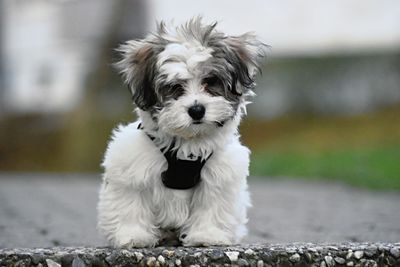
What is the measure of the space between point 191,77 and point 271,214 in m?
4.14

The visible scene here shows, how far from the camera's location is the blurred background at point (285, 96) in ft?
60.3

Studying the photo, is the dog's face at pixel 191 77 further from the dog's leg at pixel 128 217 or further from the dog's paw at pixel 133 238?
the dog's paw at pixel 133 238

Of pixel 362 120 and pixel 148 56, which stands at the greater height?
pixel 148 56

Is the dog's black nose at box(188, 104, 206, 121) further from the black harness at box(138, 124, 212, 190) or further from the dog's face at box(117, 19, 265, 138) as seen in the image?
the black harness at box(138, 124, 212, 190)

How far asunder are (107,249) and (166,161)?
0.63 m

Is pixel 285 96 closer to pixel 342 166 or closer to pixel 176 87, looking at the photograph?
pixel 342 166

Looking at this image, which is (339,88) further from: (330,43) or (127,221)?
(127,221)

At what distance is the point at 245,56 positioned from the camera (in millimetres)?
5887

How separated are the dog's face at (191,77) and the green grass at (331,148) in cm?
595

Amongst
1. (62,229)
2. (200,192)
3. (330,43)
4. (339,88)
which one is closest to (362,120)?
(339,88)

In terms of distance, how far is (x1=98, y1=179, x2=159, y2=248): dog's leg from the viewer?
18.7 feet

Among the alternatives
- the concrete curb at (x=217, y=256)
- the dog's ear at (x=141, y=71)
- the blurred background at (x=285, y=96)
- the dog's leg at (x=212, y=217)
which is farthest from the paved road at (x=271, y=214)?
the blurred background at (x=285, y=96)

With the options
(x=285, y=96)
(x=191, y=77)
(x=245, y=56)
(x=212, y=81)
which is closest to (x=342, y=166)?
(x=285, y=96)

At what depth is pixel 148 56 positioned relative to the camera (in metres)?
5.79
